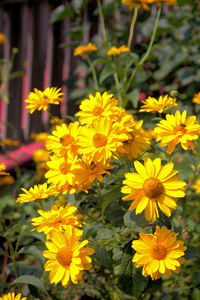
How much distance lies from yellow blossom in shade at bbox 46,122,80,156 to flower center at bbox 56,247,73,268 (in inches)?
9.6

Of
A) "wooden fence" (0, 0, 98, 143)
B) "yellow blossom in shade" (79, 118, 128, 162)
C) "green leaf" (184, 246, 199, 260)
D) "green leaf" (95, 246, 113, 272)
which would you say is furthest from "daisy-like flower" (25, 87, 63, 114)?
"wooden fence" (0, 0, 98, 143)

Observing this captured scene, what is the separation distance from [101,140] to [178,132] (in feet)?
0.60

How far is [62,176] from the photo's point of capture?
3.00 feet

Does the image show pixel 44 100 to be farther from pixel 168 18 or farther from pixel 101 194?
pixel 168 18

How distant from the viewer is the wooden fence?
121 inches

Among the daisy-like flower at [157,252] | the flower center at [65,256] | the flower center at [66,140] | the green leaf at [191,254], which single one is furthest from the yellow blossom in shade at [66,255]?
the green leaf at [191,254]

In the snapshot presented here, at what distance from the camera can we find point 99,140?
0.84 metres

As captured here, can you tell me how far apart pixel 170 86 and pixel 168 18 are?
1.77 ft

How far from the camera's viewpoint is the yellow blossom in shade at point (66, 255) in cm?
78

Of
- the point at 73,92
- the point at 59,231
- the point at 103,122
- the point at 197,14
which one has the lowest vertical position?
the point at 73,92

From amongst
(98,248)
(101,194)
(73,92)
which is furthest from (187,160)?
(73,92)

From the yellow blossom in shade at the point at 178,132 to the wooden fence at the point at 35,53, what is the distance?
7.32 feet

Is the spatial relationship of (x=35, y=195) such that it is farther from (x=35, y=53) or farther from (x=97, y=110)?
(x=35, y=53)

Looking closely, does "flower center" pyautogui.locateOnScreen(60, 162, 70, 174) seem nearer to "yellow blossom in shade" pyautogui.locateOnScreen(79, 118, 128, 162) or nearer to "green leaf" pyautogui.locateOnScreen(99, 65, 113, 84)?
"yellow blossom in shade" pyautogui.locateOnScreen(79, 118, 128, 162)
